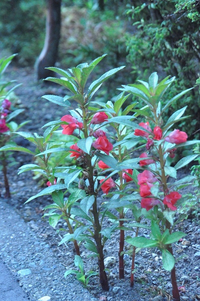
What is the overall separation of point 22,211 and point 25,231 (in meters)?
0.42

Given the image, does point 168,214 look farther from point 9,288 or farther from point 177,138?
point 9,288

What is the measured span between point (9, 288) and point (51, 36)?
4084mm

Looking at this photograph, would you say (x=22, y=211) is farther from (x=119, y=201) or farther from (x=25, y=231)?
(x=119, y=201)

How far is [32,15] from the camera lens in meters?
7.01

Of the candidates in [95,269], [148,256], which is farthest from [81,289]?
[148,256]

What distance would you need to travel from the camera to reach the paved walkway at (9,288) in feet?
6.59

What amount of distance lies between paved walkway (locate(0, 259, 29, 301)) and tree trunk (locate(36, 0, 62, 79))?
384cm

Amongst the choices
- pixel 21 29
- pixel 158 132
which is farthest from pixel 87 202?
pixel 21 29

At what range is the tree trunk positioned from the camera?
5.36 meters

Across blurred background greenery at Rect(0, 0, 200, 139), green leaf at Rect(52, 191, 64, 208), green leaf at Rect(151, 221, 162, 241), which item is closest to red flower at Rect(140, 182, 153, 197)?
green leaf at Rect(151, 221, 162, 241)

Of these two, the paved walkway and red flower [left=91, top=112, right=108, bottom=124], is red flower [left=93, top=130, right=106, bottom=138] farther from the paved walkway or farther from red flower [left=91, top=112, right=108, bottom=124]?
the paved walkway

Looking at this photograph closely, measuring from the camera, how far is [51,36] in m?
5.50

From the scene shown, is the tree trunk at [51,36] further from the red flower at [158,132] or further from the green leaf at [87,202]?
the red flower at [158,132]

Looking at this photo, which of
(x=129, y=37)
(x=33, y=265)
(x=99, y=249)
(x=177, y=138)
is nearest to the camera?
(x=177, y=138)
